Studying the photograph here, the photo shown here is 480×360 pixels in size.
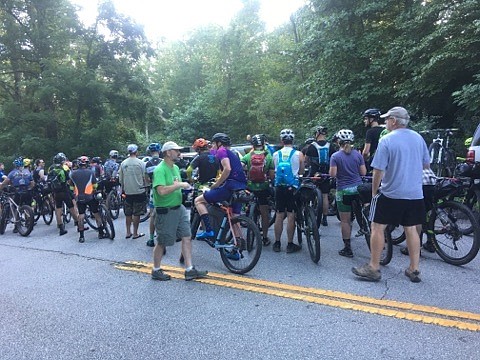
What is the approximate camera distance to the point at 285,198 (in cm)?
629

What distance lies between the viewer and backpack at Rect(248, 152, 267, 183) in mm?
6668

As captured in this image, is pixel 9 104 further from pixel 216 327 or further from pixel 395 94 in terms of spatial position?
pixel 216 327

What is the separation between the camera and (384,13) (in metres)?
13.6

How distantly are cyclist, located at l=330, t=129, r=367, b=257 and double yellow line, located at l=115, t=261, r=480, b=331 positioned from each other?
1547 mm

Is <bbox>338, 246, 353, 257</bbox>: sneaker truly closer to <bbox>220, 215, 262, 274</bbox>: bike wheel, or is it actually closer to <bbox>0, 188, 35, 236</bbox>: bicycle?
<bbox>220, 215, 262, 274</bbox>: bike wheel

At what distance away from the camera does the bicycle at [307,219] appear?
566cm

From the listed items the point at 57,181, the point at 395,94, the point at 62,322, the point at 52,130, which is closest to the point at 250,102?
the point at 52,130

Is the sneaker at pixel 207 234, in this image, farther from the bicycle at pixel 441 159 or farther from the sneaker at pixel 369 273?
the bicycle at pixel 441 159

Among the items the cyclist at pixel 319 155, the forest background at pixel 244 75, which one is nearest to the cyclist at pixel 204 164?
the cyclist at pixel 319 155

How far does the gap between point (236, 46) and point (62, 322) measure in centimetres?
2880

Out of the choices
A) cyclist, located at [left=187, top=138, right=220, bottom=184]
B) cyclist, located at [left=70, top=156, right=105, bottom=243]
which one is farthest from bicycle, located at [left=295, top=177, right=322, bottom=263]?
cyclist, located at [left=70, top=156, right=105, bottom=243]

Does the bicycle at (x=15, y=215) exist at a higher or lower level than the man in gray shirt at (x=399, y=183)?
lower

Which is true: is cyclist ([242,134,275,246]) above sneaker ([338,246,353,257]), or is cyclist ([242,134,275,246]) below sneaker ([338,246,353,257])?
above

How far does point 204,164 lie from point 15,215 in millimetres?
6335
